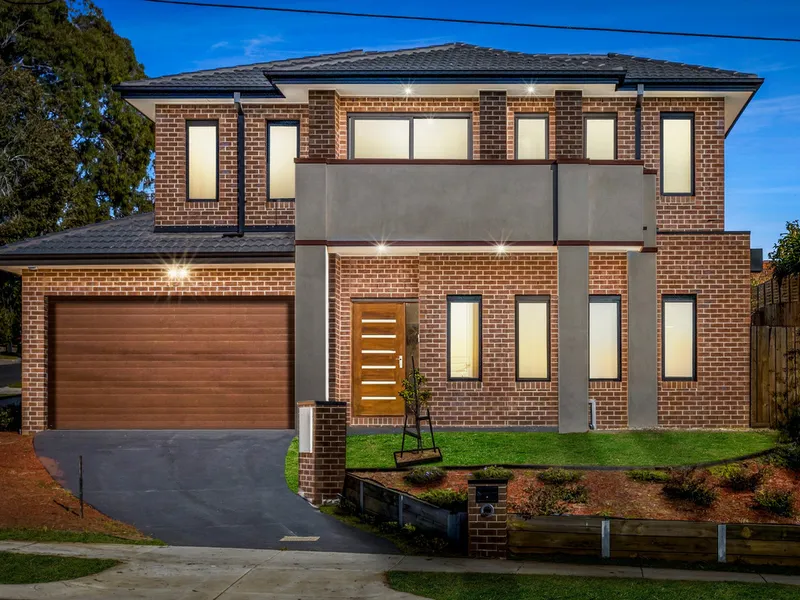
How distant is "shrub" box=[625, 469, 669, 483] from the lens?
42.3 ft

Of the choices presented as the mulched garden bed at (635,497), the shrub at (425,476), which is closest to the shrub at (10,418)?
the mulched garden bed at (635,497)

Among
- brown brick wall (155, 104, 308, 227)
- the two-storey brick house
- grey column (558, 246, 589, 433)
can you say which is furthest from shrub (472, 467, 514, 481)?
brown brick wall (155, 104, 308, 227)

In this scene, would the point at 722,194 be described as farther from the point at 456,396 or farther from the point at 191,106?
the point at 191,106

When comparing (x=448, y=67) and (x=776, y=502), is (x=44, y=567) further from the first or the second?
(x=448, y=67)

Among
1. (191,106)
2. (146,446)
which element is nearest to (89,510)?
(146,446)

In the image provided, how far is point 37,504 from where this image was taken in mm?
13195

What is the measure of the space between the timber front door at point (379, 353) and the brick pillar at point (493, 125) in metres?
3.69

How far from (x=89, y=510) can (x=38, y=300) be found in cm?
670

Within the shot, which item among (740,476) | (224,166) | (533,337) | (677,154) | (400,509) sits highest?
(677,154)

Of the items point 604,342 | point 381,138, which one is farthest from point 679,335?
point 381,138

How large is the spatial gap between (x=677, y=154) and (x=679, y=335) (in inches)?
155

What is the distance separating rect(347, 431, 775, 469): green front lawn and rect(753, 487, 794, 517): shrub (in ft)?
5.50

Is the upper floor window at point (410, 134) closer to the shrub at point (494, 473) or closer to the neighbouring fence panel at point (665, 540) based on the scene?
the shrub at point (494, 473)

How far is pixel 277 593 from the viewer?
8.98 metres
